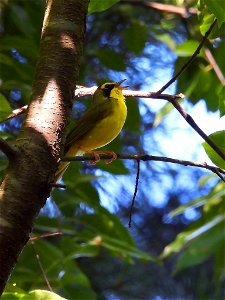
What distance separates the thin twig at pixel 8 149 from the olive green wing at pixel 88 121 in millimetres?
1216

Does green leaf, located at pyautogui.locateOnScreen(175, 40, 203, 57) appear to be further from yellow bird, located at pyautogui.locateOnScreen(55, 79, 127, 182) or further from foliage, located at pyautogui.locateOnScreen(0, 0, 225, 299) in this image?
yellow bird, located at pyautogui.locateOnScreen(55, 79, 127, 182)

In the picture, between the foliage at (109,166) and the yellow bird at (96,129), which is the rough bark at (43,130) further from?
the yellow bird at (96,129)

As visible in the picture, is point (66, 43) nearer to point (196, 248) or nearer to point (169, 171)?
point (196, 248)

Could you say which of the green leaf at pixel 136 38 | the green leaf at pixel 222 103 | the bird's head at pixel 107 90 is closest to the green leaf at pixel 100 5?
the green leaf at pixel 222 103

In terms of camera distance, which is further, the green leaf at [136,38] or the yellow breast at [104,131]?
the green leaf at [136,38]

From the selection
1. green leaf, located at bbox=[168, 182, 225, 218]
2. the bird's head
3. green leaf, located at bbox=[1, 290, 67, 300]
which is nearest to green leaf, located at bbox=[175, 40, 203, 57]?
the bird's head

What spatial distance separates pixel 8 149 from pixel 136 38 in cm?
292

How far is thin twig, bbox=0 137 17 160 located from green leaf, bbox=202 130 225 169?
2.17 feet

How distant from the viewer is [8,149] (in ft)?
4.14

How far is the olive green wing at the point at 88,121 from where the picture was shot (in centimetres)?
254

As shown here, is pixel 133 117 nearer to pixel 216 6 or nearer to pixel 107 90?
pixel 107 90

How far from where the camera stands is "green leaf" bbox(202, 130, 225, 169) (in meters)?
1.77

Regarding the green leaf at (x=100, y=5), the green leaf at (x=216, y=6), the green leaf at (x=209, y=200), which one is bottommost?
the green leaf at (x=209, y=200)

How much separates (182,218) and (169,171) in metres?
0.55
